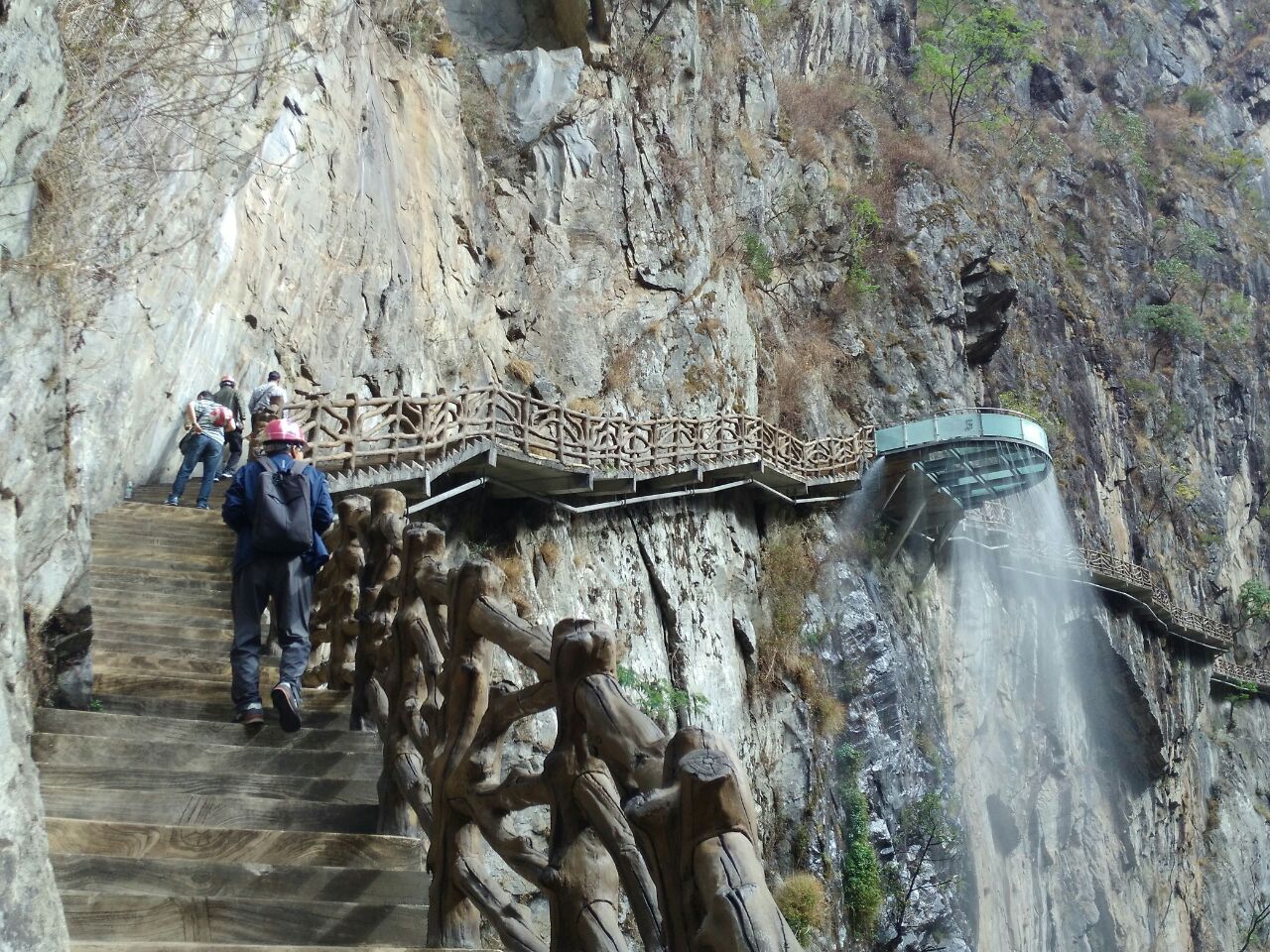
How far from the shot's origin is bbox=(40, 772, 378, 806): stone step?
15.9ft

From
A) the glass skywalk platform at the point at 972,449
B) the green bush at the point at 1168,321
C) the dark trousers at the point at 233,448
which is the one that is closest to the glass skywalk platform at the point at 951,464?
the glass skywalk platform at the point at 972,449

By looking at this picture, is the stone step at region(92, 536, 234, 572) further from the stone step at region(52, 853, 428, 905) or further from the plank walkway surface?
the stone step at region(52, 853, 428, 905)

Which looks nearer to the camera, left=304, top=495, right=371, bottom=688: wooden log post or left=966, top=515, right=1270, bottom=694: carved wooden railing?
left=304, top=495, right=371, bottom=688: wooden log post

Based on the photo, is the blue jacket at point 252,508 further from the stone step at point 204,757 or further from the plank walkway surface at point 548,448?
the plank walkway surface at point 548,448

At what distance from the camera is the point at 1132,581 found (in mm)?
32125

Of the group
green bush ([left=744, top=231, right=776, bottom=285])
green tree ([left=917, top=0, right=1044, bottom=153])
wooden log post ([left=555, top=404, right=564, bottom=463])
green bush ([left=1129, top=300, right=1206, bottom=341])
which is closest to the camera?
wooden log post ([left=555, top=404, right=564, bottom=463])

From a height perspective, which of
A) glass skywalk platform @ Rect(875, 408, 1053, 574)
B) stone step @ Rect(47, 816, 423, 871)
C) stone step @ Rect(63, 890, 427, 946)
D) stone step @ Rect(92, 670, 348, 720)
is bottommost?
stone step @ Rect(63, 890, 427, 946)

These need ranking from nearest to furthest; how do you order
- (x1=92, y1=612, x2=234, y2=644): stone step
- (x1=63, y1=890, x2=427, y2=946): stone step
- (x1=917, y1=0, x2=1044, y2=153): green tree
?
1. (x1=63, y1=890, x2=427, y2=946): stone step
2. (x1=92, y1=612, x2=234, y2=644): stone step
3. (x1=917, y1=0, x2=1044, y2=153): green tree

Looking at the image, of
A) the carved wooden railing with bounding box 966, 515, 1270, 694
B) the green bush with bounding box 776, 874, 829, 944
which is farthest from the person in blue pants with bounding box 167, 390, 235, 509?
the carved wooden railing with bounding box 966, 515, 1270, 694

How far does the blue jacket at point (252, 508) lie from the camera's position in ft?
20.1

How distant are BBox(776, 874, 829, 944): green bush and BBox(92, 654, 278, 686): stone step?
534 inches

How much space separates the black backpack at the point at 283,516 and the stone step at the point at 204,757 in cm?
106

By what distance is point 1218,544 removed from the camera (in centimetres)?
4000

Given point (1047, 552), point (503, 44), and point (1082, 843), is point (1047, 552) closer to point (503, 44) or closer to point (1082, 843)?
point (1082, 843)
